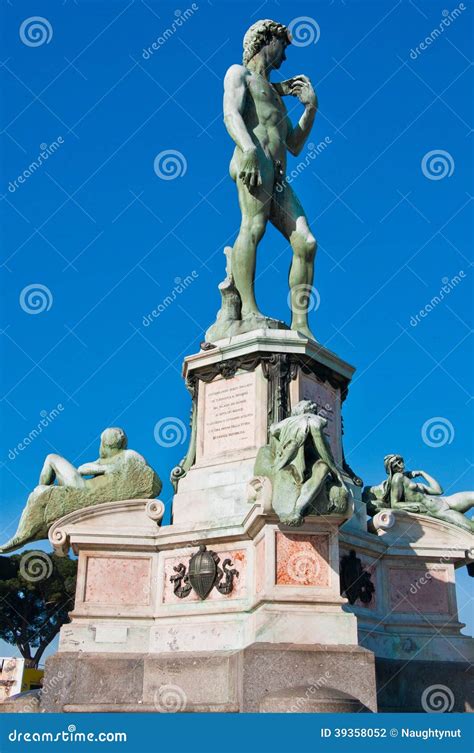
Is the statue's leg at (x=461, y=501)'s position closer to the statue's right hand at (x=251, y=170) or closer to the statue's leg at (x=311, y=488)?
the statue's leg at (x=311, y=488)

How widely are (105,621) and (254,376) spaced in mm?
4144

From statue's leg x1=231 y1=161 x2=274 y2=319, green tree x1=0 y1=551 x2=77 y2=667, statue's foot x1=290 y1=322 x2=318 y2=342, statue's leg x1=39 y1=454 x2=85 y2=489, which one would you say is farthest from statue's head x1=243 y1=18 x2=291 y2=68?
green tree x1=0 y1=551 x2=77 y2=667

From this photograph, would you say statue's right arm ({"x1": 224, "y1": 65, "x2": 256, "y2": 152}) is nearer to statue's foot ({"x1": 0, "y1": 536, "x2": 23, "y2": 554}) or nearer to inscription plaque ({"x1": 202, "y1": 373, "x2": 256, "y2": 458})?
inscription plaque ({"x1": 202, "y1": 373, "x2": 256, "y2": 458})

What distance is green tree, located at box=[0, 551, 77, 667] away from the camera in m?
36.3

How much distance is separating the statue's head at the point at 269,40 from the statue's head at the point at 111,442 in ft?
23.5

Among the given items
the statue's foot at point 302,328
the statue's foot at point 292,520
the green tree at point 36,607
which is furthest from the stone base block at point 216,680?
the green tree at point 36,607

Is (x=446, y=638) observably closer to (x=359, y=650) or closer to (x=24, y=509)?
(x=359, y=650)

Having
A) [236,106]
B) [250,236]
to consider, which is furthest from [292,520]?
[236,106]

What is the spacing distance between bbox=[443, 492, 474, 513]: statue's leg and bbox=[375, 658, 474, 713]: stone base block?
8.62 ft

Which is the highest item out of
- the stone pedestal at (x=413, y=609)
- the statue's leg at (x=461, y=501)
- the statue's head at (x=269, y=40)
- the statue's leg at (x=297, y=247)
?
the statue's head at (x=269, y=40)

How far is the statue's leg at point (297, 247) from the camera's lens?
13.8m

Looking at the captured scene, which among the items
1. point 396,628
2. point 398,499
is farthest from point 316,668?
point 398,499

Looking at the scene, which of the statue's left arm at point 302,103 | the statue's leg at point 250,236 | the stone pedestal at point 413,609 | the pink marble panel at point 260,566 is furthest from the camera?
the statue's left arm at point 302,103

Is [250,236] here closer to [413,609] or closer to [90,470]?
[90,470]
